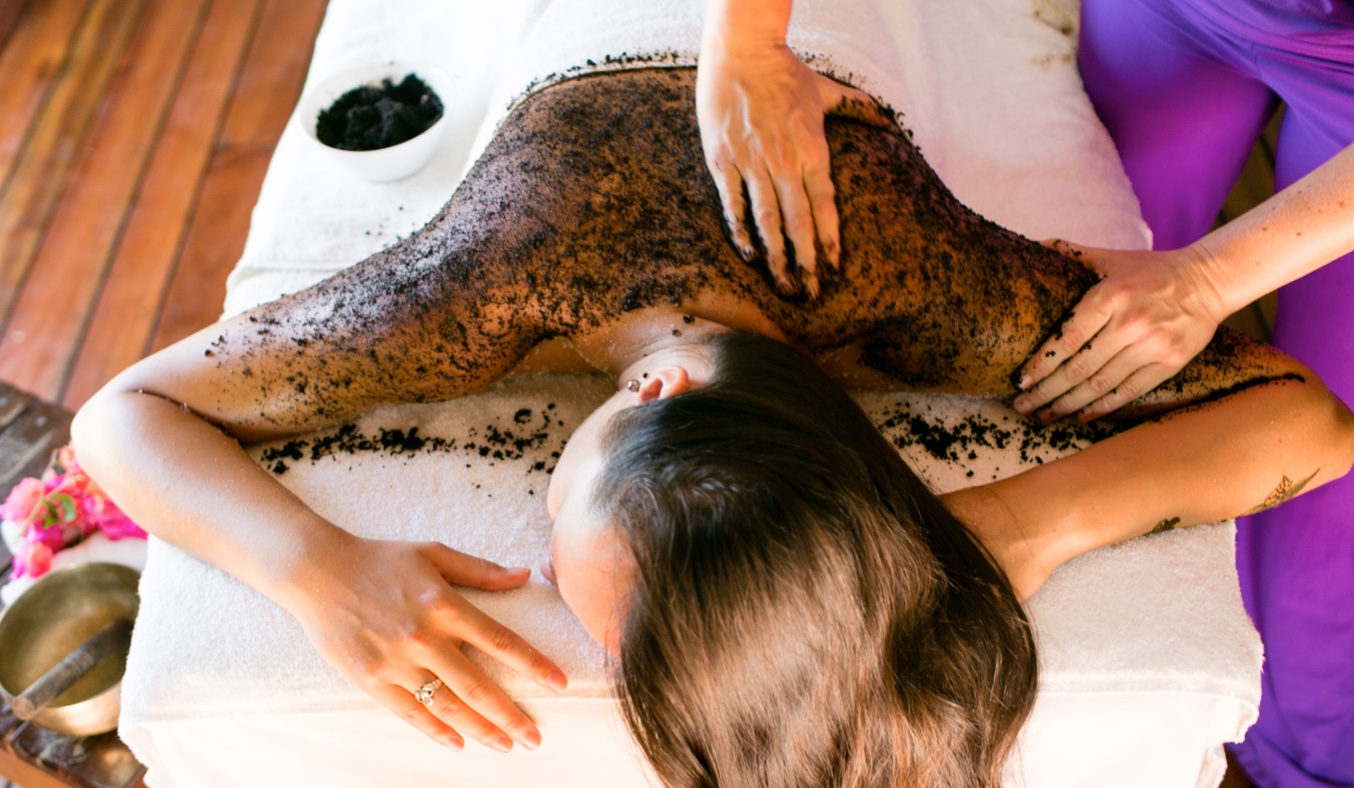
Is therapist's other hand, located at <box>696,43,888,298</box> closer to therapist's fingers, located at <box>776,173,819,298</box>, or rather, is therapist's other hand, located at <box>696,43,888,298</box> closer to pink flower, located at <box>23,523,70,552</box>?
therapist's fingers, located at <box>776,173,819,298</box>

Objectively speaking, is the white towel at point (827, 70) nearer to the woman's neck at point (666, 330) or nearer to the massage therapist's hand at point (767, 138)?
the massage therapist's hand at point (767, 138)

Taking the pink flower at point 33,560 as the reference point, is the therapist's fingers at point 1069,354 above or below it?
above

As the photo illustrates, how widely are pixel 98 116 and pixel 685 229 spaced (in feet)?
6.43

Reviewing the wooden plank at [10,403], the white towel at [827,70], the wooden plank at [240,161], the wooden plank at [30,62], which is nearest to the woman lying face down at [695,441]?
the white towel at [827,70]

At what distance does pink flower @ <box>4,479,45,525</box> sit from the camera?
134 centimetres

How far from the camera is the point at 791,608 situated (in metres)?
0.79

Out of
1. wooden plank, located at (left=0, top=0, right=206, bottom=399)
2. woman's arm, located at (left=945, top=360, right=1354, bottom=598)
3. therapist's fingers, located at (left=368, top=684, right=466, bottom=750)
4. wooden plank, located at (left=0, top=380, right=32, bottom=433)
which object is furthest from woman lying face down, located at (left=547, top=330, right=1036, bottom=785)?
wooden plank, located at (left=0, top=0, right=206, bottom=399)

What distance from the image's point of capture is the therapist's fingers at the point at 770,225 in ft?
3.44

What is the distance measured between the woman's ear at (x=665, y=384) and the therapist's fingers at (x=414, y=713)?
40cm

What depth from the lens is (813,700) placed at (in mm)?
819

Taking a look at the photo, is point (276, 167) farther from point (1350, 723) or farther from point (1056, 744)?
point (1350, 723)

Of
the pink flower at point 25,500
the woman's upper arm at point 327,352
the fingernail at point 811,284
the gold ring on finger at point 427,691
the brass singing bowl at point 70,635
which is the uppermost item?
the fingernail at point 811,284

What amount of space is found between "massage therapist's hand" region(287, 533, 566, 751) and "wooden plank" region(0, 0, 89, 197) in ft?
6.09

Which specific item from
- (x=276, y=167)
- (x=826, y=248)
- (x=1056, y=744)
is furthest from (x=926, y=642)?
(x=276, y=167)
